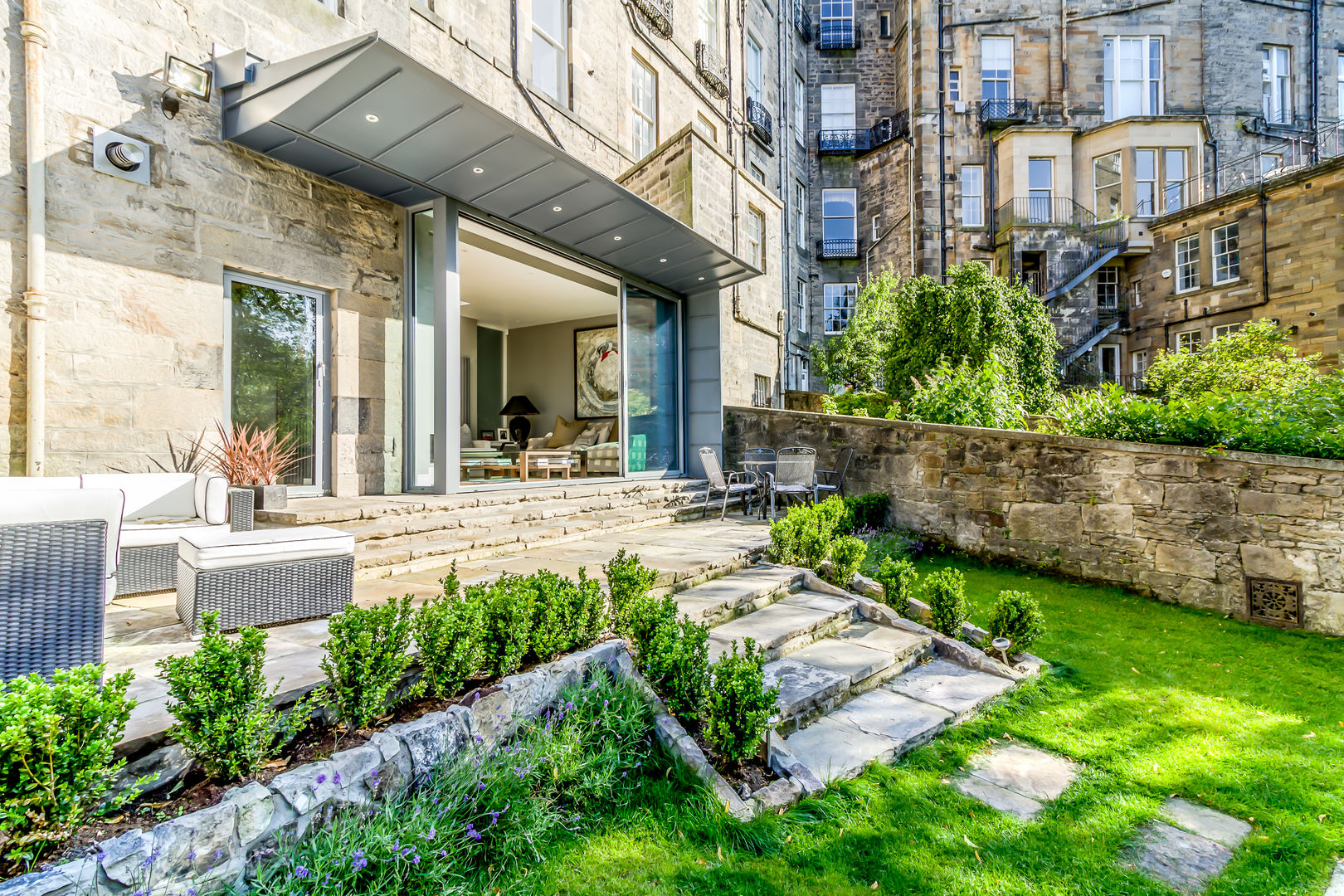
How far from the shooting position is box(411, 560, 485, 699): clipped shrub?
2209 mm

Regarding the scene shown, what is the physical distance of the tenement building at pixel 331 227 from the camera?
3889 millimetres

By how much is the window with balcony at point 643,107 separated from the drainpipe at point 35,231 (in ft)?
24.3

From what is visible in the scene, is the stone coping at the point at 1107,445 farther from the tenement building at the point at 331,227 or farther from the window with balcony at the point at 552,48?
the window with balcony at the point at 552,48

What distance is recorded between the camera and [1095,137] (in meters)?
18.0

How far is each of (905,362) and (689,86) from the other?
672 centimetres

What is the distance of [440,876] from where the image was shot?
1.69 metres

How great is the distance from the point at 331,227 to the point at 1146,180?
841 inches

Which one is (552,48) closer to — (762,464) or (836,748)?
(762,464)

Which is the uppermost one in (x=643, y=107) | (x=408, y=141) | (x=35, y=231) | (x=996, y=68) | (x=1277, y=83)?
(x=996, y=68)

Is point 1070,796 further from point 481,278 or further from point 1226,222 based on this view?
point 1226,222

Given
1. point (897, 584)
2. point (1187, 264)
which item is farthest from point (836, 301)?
point (897, 584)

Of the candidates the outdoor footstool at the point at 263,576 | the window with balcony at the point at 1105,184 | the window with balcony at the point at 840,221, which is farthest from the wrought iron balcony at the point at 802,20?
the outdoor footstool at the point at 263,576

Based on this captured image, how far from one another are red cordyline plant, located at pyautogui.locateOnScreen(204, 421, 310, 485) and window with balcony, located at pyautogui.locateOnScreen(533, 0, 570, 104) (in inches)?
216

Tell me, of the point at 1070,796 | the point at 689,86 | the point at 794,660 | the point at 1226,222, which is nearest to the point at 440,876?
the point at 794,660
